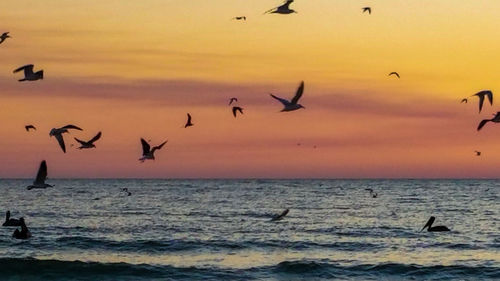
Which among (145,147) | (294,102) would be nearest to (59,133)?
(145,147)

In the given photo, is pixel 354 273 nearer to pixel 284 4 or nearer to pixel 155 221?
pixel 284 4

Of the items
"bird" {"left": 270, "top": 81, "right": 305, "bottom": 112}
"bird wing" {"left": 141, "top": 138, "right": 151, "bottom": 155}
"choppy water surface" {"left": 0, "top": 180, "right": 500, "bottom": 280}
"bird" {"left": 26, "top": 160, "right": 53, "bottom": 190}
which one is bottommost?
"choppy water surface" {"left": 0, "top": 180, "right": 500, "bottom": 280}

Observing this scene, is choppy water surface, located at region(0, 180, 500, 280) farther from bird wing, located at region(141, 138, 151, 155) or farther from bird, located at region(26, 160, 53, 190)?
bird, located at region(26, 160, 53, 190)

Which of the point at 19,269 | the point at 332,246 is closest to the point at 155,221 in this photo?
the point at 332,246

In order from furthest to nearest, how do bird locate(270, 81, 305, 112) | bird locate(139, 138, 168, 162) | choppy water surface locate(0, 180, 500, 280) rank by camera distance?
1. choppy water surface locate(0, 180, 500, 280)
2. bird locate(139, 138, 168, 162)
3. bird locate(270, 81, 305, 112)

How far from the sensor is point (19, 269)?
33.1 metres

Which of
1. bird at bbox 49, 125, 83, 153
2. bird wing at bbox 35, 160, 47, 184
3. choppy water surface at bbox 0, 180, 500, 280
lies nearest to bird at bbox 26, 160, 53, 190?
bird wing at bbox 35, 160, 47, 184

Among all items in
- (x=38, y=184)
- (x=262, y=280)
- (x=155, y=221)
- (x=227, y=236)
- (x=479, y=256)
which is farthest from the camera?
(x=155, y=221)

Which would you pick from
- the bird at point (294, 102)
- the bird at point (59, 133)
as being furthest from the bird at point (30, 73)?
the bird at point (294, 102)

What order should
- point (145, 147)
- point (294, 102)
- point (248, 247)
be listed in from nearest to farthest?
point (294, 102) → point (145, 147) → point (248, 247)

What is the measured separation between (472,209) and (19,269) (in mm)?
43852

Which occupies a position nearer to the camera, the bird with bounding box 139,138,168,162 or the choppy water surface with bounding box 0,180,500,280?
the bird with bounding box 139,138,168,162

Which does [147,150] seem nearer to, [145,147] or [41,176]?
[145,147]

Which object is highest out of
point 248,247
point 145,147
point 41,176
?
point 145,147
